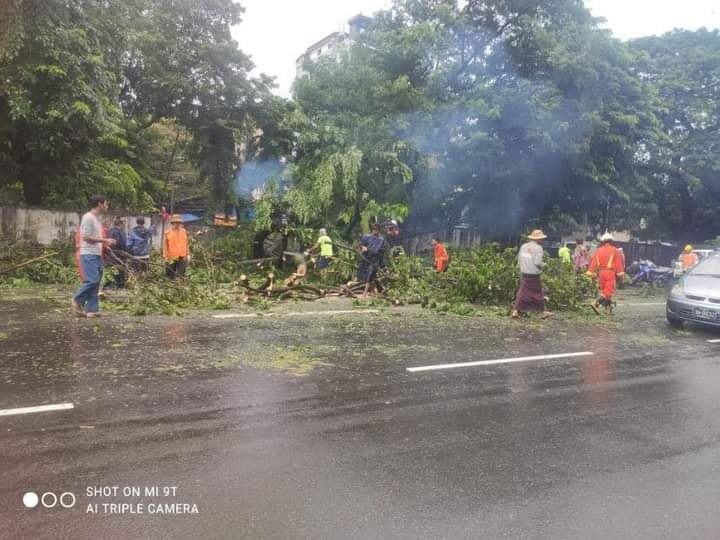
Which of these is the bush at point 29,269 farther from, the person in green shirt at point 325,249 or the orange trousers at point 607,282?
the orange trousers at point 607,282

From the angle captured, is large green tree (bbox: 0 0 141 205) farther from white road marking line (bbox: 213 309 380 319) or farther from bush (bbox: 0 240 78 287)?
white road marking line (bbox: 213 309 380 319)

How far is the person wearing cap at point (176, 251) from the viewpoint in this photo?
11097mm

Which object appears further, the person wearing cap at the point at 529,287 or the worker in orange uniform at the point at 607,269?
the worker in orange uniform at the point at 607,269

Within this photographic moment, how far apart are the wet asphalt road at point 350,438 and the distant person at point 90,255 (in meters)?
0.96

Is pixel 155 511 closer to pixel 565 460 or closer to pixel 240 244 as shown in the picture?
pixel 565 460

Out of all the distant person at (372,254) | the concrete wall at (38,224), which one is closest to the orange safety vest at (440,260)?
the distant person at (372,254)

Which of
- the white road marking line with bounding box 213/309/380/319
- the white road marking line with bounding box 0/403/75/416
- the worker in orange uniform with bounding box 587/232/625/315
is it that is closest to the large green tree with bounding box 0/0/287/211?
the white road marking line with bounding box 213/309/380/319

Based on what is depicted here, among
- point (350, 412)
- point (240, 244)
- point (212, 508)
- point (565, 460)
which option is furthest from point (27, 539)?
point (240, 244)

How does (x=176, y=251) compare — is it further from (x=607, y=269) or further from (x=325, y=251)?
(x=607, y=269)

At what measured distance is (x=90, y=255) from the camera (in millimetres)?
8180

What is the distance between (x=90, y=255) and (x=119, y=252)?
2541 millimetres

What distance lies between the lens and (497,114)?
1639 centimetres

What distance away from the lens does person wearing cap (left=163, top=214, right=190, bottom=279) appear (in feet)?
36.4

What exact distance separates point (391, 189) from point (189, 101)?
11.0 meters
